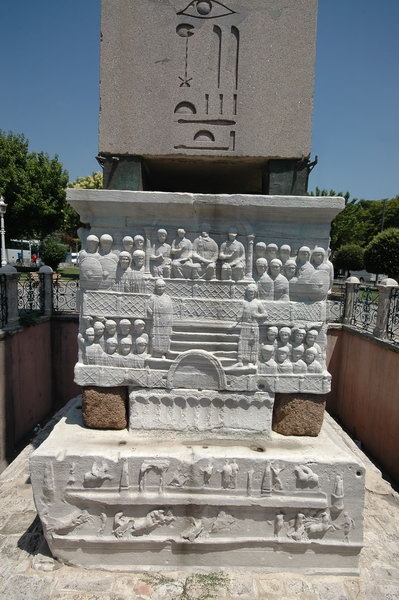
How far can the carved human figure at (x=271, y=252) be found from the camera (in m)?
2.84

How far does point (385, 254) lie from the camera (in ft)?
63.9

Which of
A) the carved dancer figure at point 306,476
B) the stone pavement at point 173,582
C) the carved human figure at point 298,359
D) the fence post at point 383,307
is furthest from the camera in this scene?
the fence post at point 383,307

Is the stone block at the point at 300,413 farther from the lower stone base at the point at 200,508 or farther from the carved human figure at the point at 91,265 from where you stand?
the carved human figure at the point at 91,265

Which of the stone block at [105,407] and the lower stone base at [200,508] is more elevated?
the stone block at [105,407]

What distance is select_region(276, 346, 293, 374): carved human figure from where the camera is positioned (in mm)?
2934

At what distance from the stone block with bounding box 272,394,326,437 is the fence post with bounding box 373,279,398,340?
3.63 m

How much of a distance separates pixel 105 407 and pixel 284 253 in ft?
6.55

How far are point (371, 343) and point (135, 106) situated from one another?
5485 millimetres

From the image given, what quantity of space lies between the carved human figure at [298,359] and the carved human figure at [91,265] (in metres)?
1.73

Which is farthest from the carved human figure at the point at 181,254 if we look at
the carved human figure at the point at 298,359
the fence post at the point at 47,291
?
the fence post at the point at 47,291

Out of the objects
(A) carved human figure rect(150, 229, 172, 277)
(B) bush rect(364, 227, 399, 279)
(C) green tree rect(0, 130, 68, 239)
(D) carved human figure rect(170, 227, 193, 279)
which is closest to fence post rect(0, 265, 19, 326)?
(A) carved human figure rect(150, 229, 172, 277)

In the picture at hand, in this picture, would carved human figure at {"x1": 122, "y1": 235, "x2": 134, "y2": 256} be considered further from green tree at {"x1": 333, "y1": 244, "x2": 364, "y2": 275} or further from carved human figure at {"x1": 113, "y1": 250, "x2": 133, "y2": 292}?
green tree at {"x1": 333, "y1": 244, "x2": 364, "y2": 275}

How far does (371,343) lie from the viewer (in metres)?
6.24

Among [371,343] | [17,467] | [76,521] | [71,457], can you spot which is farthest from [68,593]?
[371,343]
